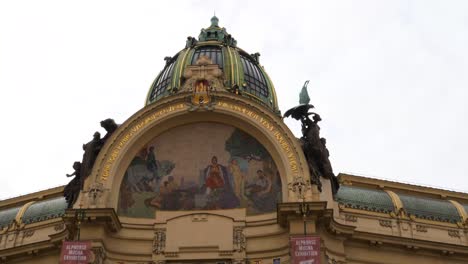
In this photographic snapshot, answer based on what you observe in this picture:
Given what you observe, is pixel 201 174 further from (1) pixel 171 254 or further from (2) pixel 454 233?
(2) pixel 454 233

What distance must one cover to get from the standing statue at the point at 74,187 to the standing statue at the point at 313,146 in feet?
28.2

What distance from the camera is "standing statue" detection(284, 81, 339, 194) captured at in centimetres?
2422

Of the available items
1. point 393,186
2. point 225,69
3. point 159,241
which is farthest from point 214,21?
point 159,241

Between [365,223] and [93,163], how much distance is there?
36.2 ft

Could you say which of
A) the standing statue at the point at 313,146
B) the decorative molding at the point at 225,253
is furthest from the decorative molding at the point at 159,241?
the standing statue at the point at 313,146

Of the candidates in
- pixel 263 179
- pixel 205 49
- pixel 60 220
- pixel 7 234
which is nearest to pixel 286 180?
pixel 263 179

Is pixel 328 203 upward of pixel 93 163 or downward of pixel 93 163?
downward

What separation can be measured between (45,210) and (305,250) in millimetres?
12276

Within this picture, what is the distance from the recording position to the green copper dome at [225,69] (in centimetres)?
3656

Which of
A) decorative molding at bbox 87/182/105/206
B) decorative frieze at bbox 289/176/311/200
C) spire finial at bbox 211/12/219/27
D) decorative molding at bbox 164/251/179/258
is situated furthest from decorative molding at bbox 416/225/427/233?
spire finial at bbox 211/12/219/27

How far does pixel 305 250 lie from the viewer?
70.1 ft

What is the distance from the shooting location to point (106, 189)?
947 inches

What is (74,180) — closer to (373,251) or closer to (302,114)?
(302,114)

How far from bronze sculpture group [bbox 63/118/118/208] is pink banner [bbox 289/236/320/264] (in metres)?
8.49
